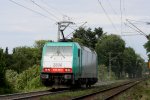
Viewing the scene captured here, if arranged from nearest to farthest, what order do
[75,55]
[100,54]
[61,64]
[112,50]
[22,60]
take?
[61,64]
[75,55]
[22,60]
[100,54]
[112,50]

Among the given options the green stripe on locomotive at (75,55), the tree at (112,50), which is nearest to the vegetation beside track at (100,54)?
the tree at (112,50)

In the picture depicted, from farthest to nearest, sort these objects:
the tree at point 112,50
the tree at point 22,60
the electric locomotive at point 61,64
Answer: the tree at point 112,50
the tree at point 22,60
the electric locomotive at point 61,64

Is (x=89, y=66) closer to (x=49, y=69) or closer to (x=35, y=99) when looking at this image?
(x=49, y=69)

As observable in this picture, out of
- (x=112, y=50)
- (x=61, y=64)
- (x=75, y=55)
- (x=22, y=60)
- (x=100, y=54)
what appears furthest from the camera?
(x=112, y=50)

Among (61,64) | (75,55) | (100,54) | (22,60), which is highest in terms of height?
(100,54)

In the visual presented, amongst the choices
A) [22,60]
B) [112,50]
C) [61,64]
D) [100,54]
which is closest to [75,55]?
[61,64]

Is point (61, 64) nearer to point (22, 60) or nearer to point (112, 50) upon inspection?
point (22, 60)

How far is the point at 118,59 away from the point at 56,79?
362ft

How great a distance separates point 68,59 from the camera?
31406 mm

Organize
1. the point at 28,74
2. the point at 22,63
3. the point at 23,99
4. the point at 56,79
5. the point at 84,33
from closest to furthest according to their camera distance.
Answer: the point at 23,99 < the point at 56,79 < the point at 28,74 < the point at 22,63 < the point at 84,33

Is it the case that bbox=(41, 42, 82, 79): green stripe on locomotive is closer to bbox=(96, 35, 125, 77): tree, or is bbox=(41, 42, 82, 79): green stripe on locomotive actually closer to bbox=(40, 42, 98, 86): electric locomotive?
bbox=(40, 42, 98, 86): electric locomotive

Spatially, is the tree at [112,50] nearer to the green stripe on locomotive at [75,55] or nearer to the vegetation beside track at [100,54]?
the vegetation beside track at [100,54]

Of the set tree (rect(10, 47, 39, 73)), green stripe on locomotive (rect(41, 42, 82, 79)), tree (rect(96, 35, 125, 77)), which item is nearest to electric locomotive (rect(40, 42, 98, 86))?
green stripe on locomotive (rect(41, 42, 82, 79))

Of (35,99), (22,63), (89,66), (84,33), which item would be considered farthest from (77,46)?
(84,33)
